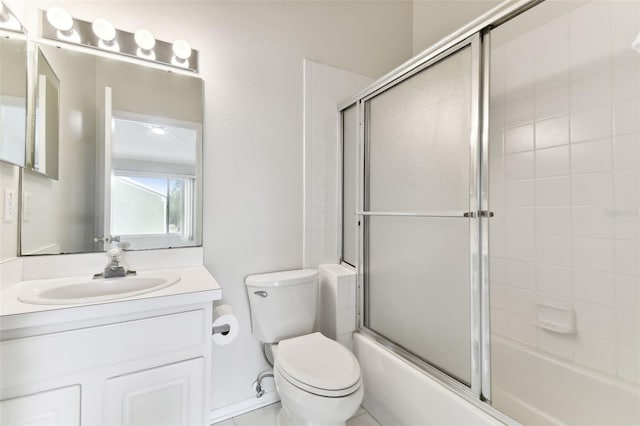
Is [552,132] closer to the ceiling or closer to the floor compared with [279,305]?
closer to the ceiling

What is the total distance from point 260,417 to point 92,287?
1077 millimetres

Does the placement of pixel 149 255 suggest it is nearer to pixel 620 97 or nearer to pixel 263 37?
pixel 263 37

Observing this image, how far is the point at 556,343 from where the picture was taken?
4.58 ft

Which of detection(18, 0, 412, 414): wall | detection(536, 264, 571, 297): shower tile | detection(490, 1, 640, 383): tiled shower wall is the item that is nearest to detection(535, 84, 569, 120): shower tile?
detection(490, 1, 640, 383): tiled shower wall

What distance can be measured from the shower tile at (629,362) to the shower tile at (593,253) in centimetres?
33

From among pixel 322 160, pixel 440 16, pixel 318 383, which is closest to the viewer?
pixel 318 383

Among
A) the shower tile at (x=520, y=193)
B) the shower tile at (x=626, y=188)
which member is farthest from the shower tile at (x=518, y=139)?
the shower tile at (x=626, y=188)

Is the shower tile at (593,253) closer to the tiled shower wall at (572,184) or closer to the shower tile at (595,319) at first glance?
the tiled shower wall at (572,184)

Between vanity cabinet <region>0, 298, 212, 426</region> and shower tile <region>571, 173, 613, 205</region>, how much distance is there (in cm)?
175

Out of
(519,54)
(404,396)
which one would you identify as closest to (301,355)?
(404,396)

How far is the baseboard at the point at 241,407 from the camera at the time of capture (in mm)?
1475

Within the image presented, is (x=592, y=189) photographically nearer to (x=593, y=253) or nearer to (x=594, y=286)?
(x=593, y=253)

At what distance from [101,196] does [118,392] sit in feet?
2.73

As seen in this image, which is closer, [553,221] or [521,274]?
[553,221]
